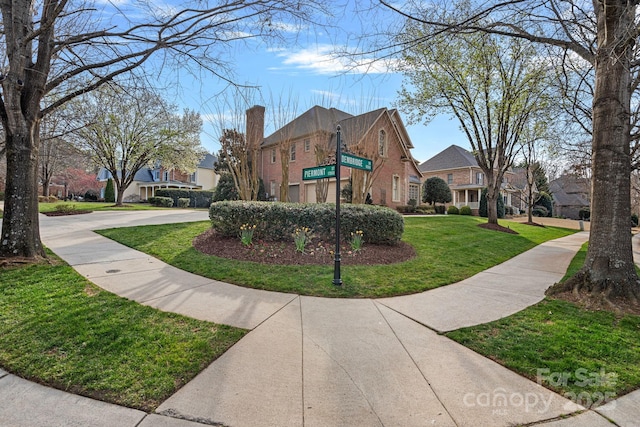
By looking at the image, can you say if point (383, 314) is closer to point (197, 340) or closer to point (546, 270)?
point (197, 340)

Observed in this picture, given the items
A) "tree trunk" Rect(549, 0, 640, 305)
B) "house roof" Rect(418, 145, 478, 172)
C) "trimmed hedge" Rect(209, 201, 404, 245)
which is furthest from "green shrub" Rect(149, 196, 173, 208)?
"house roof" Rect(418, 145, 478, 172)

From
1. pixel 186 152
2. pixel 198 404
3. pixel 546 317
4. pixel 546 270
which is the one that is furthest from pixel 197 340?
pixel 186 152

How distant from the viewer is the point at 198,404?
2273 millimetres

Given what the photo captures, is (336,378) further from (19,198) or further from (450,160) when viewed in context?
(450,160)

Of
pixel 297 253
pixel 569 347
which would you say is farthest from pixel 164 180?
pixel 569 347

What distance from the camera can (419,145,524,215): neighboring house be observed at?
33641 mm

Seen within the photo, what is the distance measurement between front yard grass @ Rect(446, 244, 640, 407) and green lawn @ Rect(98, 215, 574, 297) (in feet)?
5.40

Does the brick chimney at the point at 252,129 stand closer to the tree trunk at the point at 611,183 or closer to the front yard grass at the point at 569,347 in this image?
the tree trunk at the point at 611,183

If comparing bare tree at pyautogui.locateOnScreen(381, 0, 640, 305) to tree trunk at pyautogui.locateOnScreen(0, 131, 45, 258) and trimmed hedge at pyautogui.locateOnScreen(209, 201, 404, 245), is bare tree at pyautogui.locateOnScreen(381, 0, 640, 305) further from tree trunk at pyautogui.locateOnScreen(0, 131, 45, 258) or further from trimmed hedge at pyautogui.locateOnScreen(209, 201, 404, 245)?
tree trunk at pyautogui.locateOnScreen(0, 131, 45, 258)

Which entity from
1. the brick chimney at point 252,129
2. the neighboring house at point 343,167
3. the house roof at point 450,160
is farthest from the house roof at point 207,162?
the brick chimney at point 252,129

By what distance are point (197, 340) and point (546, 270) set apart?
759 cm

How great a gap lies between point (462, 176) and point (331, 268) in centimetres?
3277

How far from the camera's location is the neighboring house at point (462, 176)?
33641mm

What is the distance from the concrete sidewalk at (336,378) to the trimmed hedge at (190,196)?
26.5m
